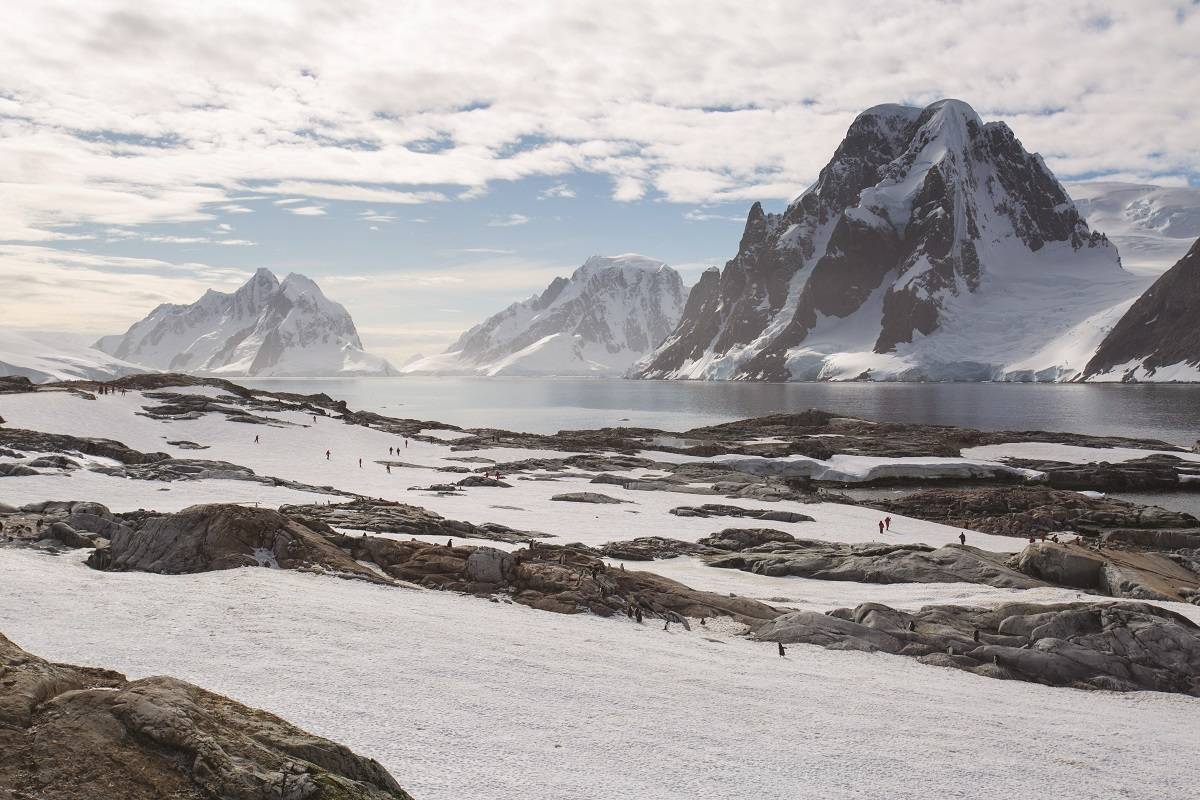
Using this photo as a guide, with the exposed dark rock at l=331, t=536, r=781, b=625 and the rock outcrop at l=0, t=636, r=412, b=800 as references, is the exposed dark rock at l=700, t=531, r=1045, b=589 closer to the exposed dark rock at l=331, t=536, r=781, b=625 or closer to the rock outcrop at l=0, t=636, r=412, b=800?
the exposed dark rock at l=331, t=536, r=781, b=625

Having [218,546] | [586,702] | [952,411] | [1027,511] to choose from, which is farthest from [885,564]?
[952,411]

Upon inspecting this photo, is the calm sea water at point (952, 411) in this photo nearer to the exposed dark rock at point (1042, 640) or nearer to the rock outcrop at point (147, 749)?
the exposed dark rock at point (1042, 640)

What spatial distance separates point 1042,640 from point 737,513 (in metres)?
27.3

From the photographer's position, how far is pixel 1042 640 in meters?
21.0

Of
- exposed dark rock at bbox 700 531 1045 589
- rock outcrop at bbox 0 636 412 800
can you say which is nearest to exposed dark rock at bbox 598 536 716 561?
exposed dark rock at bbox 700 531 1045 589

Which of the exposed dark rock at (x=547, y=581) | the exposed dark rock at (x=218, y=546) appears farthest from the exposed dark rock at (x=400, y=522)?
the exposed dark rock at (x=218, y=546)

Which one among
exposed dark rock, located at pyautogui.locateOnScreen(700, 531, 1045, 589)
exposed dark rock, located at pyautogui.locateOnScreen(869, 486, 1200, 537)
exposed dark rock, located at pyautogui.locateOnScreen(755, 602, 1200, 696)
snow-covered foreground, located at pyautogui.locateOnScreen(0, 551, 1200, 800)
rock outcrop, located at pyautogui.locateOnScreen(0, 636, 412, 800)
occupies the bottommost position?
exposed dark rock, located at pyautogui.locateOnScreen(869, 486, 1200, 537)

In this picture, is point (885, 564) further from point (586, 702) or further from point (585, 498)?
point (585, 498)

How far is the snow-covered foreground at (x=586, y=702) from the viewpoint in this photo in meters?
11.2

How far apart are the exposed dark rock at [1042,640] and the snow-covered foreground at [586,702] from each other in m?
0.91

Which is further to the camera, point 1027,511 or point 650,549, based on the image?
point 1027,511

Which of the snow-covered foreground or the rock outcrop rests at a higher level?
the rock outcrop

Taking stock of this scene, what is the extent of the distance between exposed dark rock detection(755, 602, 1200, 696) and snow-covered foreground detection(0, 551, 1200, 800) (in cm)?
91

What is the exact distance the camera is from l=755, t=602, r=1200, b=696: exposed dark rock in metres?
19.8
